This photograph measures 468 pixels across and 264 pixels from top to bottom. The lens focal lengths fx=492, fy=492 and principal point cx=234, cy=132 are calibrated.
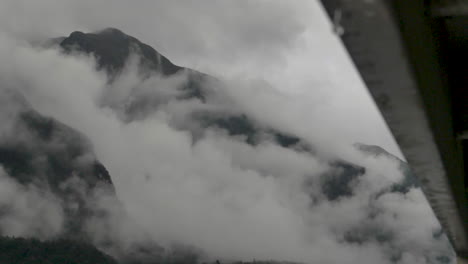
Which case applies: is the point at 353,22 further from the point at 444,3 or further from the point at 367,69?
Result: the point at 444,3

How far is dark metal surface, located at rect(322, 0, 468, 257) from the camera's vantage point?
2.12m

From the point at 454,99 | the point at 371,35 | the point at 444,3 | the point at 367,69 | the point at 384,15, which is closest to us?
the point at 384,15

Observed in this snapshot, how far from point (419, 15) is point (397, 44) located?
1.46 feet

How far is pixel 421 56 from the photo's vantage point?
2756mm

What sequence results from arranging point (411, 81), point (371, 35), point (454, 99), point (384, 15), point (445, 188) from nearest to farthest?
point (384, 15), point (371, 35), point (411, 81), point (454, 99), point (445, 188)

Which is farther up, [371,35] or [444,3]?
[444,3]

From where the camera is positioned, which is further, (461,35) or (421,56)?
(461,35)

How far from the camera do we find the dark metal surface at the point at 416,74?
212 centimetres

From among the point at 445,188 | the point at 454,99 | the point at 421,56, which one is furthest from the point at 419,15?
the point at 445,188

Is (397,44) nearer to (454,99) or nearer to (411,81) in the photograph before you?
(411,81)

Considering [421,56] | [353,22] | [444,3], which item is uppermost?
[444,3]

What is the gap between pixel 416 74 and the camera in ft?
8.84

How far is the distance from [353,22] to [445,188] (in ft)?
10.5

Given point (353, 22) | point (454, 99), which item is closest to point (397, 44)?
point (353, 22)
